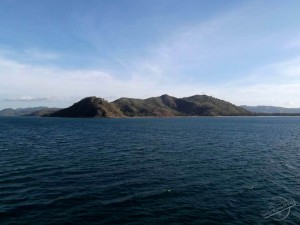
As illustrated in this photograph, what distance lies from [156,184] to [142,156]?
2791 cm

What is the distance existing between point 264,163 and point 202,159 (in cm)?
1403

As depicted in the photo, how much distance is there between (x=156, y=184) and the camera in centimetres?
4731

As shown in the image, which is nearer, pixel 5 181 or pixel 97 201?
pixel 97 201

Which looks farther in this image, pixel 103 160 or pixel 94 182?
pixel 103 160

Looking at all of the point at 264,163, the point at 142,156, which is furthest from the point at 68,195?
the point at 264,163

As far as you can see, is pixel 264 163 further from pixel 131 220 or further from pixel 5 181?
pixel 5 181

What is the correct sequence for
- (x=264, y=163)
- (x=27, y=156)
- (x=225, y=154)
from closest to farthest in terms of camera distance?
(x=264, y=163)
(x=27, y=156)
(x=225, y=154)

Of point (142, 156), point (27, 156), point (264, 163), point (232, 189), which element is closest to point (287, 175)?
point (264, 163)

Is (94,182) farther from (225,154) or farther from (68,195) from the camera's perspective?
(225,154)

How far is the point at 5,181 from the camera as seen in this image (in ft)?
156

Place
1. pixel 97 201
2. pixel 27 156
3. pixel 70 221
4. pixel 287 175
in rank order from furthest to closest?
pixel 27 156
pixel 287 175
pixel 97 201
pixel 70 221

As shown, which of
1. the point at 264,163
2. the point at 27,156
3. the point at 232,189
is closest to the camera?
the point at 232,189

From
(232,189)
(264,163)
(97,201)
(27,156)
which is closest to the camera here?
(97,201)

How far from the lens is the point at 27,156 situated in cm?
7144
